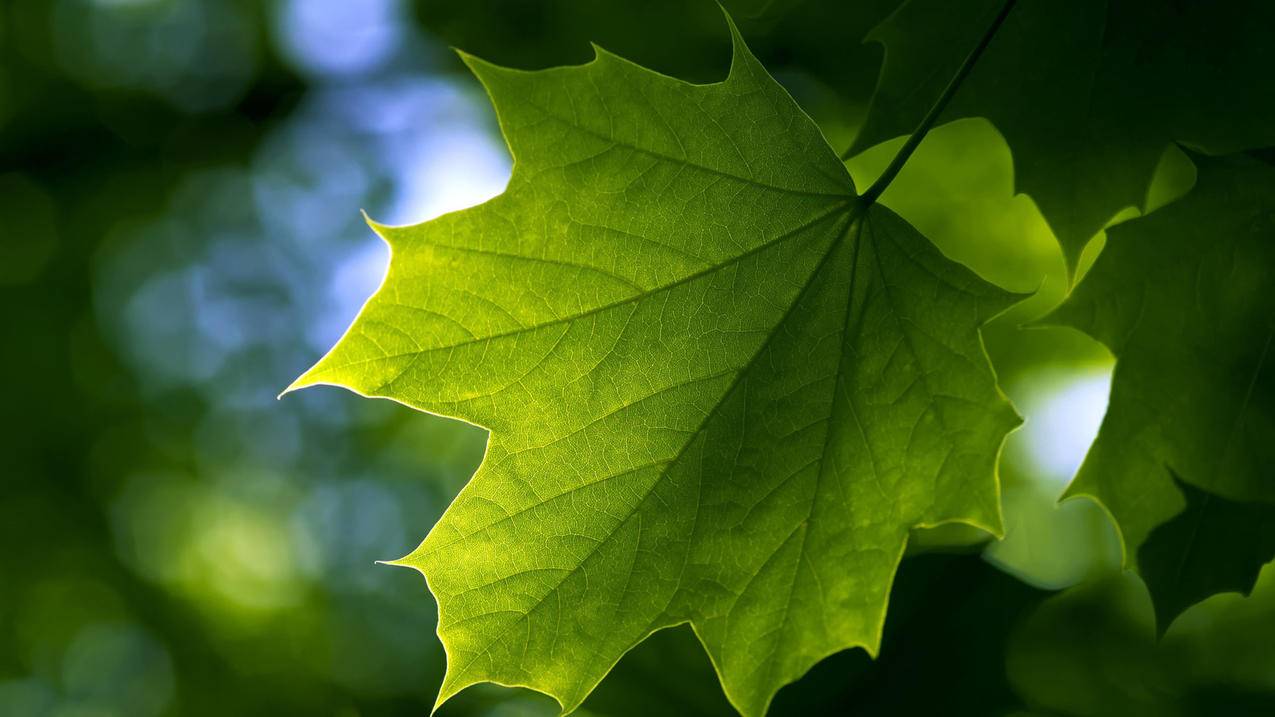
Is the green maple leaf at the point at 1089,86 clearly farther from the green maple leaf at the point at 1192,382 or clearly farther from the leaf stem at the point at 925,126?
the leaf stem at the point at 925,126

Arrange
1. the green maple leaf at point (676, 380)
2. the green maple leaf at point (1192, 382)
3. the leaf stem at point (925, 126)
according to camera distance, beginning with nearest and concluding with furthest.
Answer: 1. the green maple leaf at point (676, 380)
2. the leaf stem at point (925, 126)
3. the green maple leaf at point (1192, 382)

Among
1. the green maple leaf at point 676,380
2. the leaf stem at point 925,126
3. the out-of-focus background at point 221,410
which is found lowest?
the out-of-focus background at point 221,410

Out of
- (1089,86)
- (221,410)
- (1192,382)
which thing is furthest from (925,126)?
(221,410)

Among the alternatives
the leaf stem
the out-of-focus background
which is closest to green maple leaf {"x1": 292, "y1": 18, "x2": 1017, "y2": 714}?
the leaf stem

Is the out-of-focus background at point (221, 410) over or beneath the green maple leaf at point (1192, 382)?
beneath

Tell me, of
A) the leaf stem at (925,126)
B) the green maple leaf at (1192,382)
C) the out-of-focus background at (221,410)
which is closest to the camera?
the leaf stem at (925,126)

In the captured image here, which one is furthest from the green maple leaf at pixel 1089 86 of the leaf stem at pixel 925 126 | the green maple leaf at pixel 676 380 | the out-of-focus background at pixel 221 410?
the out-of-focus background at pixel 221 410

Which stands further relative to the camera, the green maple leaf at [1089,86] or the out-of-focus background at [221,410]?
the out-of-focus background at [221,410]

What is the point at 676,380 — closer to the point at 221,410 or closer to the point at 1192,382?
the point at 1192,382
